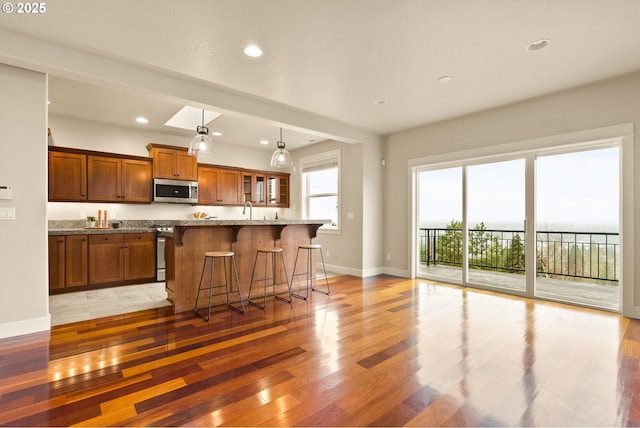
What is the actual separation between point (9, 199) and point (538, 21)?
4966mm

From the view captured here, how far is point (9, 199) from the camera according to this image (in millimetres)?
2971

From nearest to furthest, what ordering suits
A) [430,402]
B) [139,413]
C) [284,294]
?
1. [139,413]
2. [430,402]
3. [284,294]

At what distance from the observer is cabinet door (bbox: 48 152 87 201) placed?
4977 mm

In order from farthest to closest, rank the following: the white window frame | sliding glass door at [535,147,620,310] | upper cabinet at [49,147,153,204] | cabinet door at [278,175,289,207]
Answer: cabinet door at [278,175,289,207], the white window frame, upper cabinet at [49,147,153,204], sliding glass door at [535,147,620,310]

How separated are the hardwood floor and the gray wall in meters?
0.30

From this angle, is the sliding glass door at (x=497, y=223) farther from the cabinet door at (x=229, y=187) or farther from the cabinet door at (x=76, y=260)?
the cabinet door at (x=76, y=260)

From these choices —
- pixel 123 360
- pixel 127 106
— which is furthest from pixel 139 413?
pixel 127 106

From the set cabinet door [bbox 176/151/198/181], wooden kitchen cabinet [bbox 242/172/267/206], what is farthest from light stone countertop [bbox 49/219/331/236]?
wooden kitchen cabinet [bbox 242/172/267/206]

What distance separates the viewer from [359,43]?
2.91m

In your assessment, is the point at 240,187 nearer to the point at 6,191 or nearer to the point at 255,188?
the point at 255,188

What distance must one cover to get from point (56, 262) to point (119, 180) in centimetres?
167

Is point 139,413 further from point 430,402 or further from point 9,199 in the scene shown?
point 9,199

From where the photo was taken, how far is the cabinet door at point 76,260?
15.4ft
